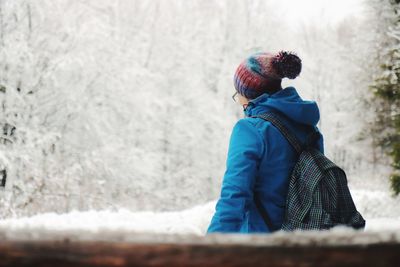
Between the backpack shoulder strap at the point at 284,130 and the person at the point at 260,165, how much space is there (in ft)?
0.06

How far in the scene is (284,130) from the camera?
2131mm

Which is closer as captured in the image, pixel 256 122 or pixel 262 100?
pixel 256 122

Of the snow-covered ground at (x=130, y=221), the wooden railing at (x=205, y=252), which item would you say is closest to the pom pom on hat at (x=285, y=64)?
the snow-covered ground at (x=130, y=221)

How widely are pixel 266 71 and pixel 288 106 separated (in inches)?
10.5

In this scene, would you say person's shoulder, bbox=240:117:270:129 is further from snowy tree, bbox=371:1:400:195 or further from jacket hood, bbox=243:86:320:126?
snowy tree, bbox=371:1:400:195

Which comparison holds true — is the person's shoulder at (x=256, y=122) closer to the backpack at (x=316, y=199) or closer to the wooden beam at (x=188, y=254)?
the backpack at (x=316, y=199)

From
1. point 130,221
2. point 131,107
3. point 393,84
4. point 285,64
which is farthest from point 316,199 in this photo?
point 131,107

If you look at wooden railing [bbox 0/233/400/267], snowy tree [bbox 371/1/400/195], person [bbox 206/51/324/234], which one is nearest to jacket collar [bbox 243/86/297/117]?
person [bbox 206/51/324/234]

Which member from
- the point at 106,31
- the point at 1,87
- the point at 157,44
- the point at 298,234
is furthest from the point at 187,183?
the point at 298,234

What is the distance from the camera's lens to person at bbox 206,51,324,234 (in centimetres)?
202

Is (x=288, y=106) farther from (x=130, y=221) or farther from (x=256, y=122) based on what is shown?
(x=130, y=221)

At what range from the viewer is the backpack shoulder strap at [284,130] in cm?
211

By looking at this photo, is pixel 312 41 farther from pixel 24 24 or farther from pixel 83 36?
pixel 24 24

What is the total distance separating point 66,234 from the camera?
81cm
